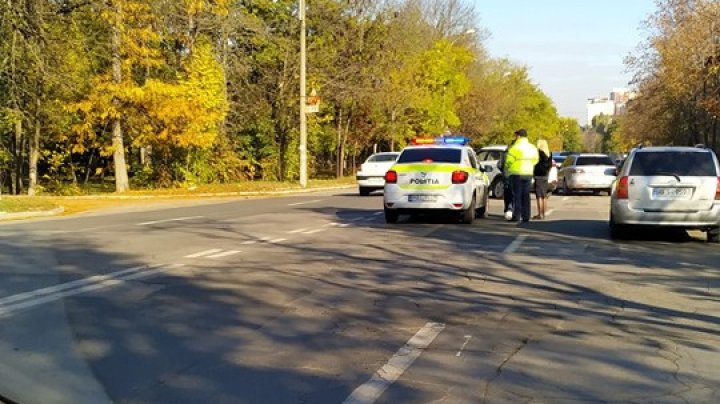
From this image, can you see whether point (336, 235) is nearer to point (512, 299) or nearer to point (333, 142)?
point (512, 299)

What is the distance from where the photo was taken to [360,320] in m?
→ 7.16

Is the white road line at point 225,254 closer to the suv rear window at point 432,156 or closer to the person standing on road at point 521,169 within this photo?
the suv rear window at point 432,156

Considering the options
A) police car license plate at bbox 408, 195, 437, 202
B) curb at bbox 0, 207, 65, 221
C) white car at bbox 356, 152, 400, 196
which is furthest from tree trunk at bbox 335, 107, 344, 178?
police car license plate at bbox 408, 195, 437, 202

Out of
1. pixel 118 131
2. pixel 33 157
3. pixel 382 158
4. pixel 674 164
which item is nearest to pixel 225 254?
pixel 674 164

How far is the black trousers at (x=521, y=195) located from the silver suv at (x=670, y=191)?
9.50 ft

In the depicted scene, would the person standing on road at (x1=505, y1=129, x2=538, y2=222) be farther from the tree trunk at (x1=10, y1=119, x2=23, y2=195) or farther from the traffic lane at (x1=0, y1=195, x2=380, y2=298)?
the tree trunk at (x1=10, y1=119, x2=23, y2=195)

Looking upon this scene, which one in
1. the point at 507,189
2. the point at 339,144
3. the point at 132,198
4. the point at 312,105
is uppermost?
the point at 312,105

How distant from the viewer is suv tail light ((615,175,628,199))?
12810mm

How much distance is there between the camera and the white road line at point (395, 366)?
4.98 meters

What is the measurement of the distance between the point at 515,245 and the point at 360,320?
5840mm

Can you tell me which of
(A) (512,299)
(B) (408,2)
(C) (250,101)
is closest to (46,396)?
(A) (512,299)

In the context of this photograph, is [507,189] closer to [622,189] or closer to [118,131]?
[622,189]

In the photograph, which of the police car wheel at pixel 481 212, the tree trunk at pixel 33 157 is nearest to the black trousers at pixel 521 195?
the police car wheel at pixel 481 212

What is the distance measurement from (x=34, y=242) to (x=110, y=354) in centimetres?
795
